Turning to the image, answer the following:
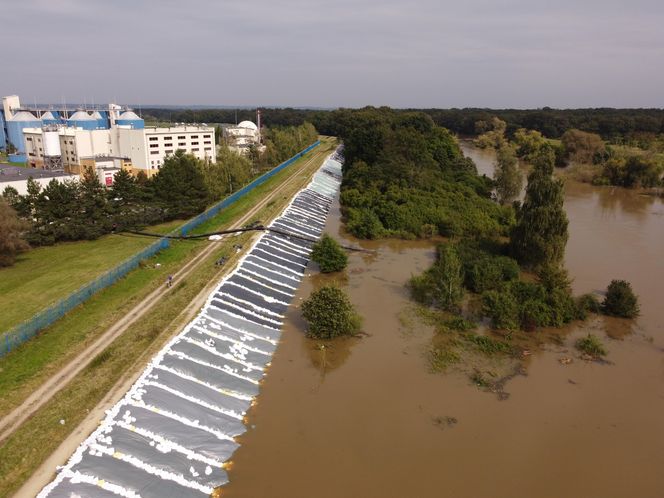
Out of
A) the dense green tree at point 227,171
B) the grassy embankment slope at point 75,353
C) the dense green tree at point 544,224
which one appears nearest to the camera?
the grassy embankment slope at point 75,353

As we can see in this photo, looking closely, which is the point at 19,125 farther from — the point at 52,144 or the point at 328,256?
the point at 328,256

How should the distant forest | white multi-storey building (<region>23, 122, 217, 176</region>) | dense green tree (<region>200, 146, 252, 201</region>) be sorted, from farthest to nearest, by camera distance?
the distant forest
white multi-storey building (<region>23, 122, 217, 176</region>)
dense green tree (<region>200, 146, 252, 201</region>)

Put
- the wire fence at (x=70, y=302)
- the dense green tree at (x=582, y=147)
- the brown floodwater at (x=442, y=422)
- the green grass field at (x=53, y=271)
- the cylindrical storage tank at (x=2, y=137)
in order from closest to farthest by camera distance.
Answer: the brown floodwater at (x=442, y=422)
the wire fence at (x=70, y=302)
the green grass field at (x=53, y=271)
the dense green tree at (x=582, y=147)
the cylindrical storage tank at (x=2, y=137)

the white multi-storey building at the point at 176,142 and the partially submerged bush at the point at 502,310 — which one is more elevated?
the white multi-storey building at the point at 176,142

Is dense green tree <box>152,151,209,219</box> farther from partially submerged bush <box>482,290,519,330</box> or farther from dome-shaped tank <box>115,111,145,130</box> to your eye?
dome-shaped tank <box>115,111,145,130</box>

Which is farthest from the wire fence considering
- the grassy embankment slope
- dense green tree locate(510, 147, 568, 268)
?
dense green tree locate(510, 147, 568, 268)

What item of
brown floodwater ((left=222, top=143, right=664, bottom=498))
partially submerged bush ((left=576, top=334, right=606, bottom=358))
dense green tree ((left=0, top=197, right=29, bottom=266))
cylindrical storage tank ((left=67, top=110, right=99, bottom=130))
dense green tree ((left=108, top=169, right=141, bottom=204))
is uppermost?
cylindrical storage tank ((left=67, top=110, right=99, bottom=130))

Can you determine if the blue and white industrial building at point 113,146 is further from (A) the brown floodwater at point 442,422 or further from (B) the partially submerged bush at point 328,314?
(A) the brown floodwater at point 442,422

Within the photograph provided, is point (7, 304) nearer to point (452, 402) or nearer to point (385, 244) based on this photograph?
point (452, 402)

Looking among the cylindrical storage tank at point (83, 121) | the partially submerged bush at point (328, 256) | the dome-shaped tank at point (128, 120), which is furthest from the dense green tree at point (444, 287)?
the cylindrical storage tank at point (83, 121)
